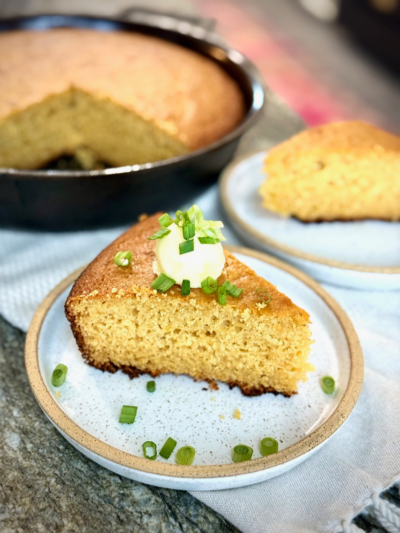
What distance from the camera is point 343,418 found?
1544mm

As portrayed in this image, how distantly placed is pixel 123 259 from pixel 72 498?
2.55 ft

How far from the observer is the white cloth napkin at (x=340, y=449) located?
1.42m

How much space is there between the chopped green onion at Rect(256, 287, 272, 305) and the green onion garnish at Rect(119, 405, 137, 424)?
0.54 meters

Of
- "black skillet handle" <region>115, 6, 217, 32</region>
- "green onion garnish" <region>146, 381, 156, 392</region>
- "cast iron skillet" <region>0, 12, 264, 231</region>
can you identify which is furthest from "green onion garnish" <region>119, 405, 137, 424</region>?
"black skillet handle" <region>115, 6, 217, 32</region>

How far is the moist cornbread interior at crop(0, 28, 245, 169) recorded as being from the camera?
2773 mm

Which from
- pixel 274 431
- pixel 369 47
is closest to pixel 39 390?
pixel 274 431

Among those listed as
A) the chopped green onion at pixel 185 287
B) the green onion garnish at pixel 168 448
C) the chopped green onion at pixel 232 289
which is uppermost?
the chopped green onion at pixel 232 289

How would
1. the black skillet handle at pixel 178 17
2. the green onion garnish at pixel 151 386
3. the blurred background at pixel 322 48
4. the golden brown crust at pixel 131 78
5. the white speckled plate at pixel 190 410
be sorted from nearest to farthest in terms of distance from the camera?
the white speckled plate at pixel 190 410 → the green onion garnish at pixel 151 386 → the golden brown crust at pixel 131 78 → the blurred background at pixel 322 48 → the black skillet handle at pixel 178 17

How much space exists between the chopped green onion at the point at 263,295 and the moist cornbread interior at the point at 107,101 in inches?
46.3

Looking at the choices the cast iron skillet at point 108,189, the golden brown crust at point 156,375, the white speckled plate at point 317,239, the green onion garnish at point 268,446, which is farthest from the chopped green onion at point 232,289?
the cast iron skillet at point 108,189

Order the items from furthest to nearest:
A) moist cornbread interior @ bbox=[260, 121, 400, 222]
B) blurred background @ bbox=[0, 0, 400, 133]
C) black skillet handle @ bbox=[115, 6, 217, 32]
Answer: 1. black skillet handle @ bbox=[115, 6, 217, 32]
2. blurred background @ bbox=[0, 0, 400, 133]
3. moist cornbread interior @ bbox=[260, 121, 400, 222]

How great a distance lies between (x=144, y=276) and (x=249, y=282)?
360 mm

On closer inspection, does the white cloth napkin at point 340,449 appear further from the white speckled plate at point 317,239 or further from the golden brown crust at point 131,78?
the golden brown crust at point 131,78

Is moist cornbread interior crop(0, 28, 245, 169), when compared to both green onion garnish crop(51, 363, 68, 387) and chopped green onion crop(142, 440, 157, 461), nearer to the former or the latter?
green onion garnish crop(51, 363, 68, 387)
